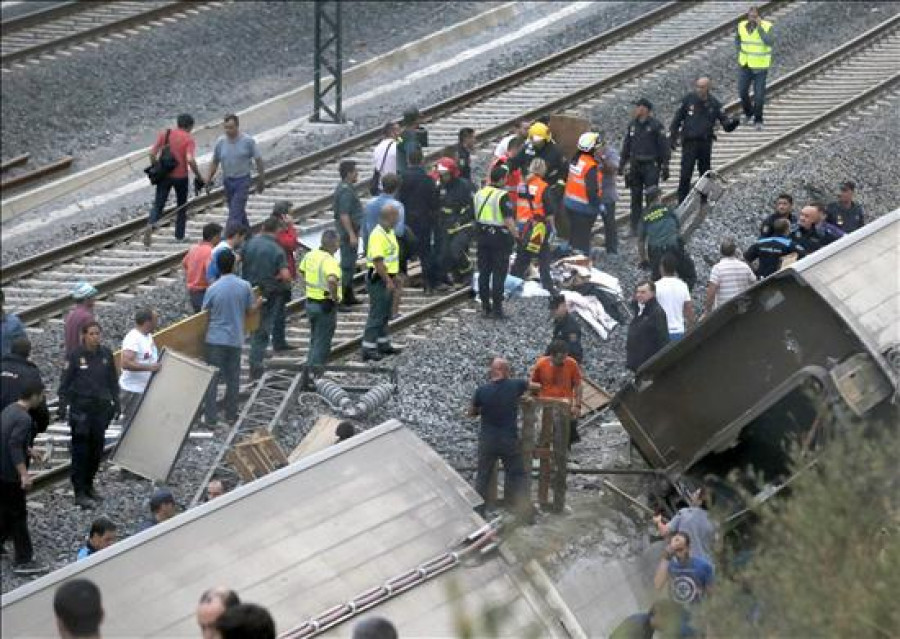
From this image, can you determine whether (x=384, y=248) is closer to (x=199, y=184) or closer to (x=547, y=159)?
(x=547, y=159)

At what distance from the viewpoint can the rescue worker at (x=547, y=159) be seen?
19531mm

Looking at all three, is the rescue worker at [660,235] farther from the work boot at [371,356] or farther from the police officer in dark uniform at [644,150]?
the work boot at [371,356]

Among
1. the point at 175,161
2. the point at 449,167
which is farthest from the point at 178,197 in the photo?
the point at 449,167

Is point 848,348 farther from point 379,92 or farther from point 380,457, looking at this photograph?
point 379,92

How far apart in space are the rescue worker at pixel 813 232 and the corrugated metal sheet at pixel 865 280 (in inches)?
123

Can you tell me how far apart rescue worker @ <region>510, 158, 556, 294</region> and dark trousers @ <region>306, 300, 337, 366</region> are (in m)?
2.56

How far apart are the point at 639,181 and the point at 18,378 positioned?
322 inches

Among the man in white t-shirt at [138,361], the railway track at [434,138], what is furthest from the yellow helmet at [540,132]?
the man in white t-shirt at [138,361]

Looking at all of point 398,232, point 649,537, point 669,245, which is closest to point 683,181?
point 669,245

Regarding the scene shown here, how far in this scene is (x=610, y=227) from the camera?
20.4 metres

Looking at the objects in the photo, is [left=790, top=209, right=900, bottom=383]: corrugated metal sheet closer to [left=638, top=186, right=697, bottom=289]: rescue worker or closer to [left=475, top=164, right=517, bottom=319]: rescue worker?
[left=638, top=186, right=697, bottom=289]: rescue worker

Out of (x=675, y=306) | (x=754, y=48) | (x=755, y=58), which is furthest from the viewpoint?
(x=755, y=58)

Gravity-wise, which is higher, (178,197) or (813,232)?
(813,232)

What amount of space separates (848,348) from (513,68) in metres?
15.7
